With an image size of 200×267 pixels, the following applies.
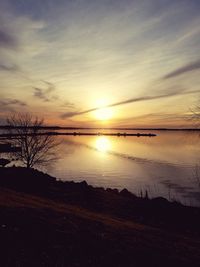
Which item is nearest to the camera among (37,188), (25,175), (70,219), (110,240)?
(110,240)

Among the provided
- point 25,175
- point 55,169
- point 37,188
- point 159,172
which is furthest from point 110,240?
point 55,169

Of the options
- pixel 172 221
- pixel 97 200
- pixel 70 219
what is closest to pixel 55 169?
pixel 97 200

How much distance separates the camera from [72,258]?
24.0 ft

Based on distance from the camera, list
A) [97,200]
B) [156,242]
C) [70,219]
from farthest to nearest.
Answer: [97,200]
[70,219]
[156,242]

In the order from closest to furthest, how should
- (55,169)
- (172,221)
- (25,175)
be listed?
1. (172,221)
2. (25,175)
3. (55,169)

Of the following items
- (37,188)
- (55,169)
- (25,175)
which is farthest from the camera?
(55,169)

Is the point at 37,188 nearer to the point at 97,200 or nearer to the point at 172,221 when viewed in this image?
the point at 97,200

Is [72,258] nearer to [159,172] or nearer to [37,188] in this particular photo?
[37,188]

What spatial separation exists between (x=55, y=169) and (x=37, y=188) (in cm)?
2522

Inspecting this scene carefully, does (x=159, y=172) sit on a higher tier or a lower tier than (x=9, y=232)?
lower

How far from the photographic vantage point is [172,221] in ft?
60.9

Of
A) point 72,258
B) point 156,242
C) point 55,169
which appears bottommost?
point 55,169

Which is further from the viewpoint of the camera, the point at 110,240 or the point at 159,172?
the point at 159,172

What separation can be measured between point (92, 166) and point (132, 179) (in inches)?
572
